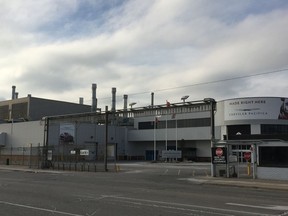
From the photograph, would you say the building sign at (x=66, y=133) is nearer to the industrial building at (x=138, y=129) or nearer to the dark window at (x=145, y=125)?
the industrial building at (x=138, y=129)

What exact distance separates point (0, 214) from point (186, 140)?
75578 mm

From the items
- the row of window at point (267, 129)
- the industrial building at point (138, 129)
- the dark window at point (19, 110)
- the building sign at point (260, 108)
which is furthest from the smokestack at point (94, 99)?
the row of window at point (267, 129)

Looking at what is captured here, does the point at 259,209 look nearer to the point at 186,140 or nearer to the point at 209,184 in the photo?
the point at 209,184

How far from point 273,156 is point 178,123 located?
191ft

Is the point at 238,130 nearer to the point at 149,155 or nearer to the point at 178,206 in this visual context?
the point at 149,155

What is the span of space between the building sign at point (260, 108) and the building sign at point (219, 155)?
138ft

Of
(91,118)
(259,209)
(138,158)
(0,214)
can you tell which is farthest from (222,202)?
(138,158)

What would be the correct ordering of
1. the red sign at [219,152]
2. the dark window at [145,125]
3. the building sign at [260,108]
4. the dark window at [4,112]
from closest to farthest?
the red sign at [219,152] → the building sign at [260,108] → the dark window at [145,125] → the dark window at [4,112]

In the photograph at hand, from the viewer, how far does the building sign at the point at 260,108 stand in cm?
7088

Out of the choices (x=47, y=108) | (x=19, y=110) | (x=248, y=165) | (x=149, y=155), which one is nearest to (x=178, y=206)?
(x=248, y=165)

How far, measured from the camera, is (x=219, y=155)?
102 ft

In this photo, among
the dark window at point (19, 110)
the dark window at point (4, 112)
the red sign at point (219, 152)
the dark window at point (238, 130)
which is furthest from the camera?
the dark window at point (4, 112)

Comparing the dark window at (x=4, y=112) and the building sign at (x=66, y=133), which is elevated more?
the dark window at (x=4, y=112)

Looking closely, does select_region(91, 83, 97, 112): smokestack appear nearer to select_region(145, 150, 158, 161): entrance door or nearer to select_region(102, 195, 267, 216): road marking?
select_region(145, 150, 158, 161): entrance door
